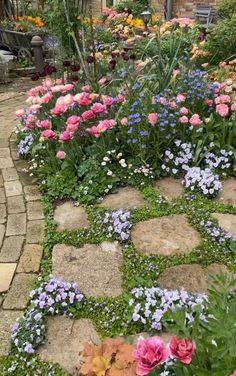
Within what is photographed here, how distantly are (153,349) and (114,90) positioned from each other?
3.19 metres

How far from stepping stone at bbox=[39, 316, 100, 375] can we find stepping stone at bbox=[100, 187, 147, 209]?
3.41 feet

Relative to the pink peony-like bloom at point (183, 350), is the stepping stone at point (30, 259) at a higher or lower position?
lower

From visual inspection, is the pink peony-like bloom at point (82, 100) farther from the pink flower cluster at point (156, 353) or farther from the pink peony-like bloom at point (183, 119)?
the pink flower cluster at point (156, 353)

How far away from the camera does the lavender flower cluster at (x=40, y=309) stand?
199 centimetres

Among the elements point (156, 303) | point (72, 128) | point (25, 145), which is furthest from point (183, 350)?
point (25, 145)

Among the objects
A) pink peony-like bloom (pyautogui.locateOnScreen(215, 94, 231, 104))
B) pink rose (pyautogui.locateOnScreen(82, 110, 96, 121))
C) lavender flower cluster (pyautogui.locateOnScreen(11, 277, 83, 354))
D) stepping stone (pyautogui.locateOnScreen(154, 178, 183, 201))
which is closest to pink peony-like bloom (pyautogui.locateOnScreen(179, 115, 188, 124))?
pink peony-like bloom (pyautogui.locateOnScreen(215, 94, 231, 104))

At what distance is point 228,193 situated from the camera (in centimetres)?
309

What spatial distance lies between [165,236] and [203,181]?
61 centimetres

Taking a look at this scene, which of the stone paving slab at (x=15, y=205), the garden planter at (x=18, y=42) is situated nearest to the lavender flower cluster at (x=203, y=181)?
the stone paving slab at (x=15, y=205)

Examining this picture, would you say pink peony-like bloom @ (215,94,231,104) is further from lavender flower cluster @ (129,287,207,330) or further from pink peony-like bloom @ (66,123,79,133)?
lavender flower cluster @ (129,287,207,330)

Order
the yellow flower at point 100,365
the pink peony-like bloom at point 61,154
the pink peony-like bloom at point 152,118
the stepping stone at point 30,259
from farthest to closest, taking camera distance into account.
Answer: the pink peony-like bloom at point 61,154 < the pink peony-like bloom at point 152,118 < the stepping stone at point 30,259 < the yellow flower at point 100,365

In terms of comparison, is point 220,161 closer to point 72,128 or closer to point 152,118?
point 152,118

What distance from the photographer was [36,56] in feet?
22.5

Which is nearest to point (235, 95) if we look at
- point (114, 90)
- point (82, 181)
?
point (114, 90)
